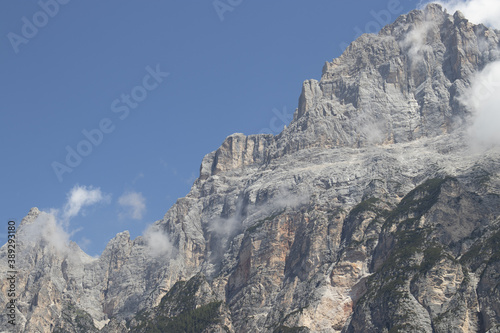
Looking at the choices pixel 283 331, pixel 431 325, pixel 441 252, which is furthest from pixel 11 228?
pixel 441 252

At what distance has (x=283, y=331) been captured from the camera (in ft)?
643

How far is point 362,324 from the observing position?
7382 inches

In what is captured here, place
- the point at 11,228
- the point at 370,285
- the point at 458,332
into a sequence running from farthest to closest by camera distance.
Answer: the point at 370,285 < the point at 458,332 < the point at 11,228

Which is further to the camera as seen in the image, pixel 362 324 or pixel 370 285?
pixel 370 285

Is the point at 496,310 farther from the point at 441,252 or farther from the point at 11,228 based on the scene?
the point at 11,228

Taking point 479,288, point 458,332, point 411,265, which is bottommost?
point 458,332

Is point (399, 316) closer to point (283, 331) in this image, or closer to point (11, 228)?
point (283, 331)

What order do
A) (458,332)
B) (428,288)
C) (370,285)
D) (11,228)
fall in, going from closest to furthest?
(11,228) → (458,332) → (428,288) → (370,285)

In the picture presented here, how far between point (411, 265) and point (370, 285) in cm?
1194

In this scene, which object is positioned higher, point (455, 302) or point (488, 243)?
point (488, 243)

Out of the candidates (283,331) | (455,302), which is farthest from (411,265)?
(283,331)

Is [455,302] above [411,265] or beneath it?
beneath

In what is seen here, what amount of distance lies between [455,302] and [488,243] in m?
24.9

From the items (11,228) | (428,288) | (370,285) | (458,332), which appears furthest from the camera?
(370,285)
